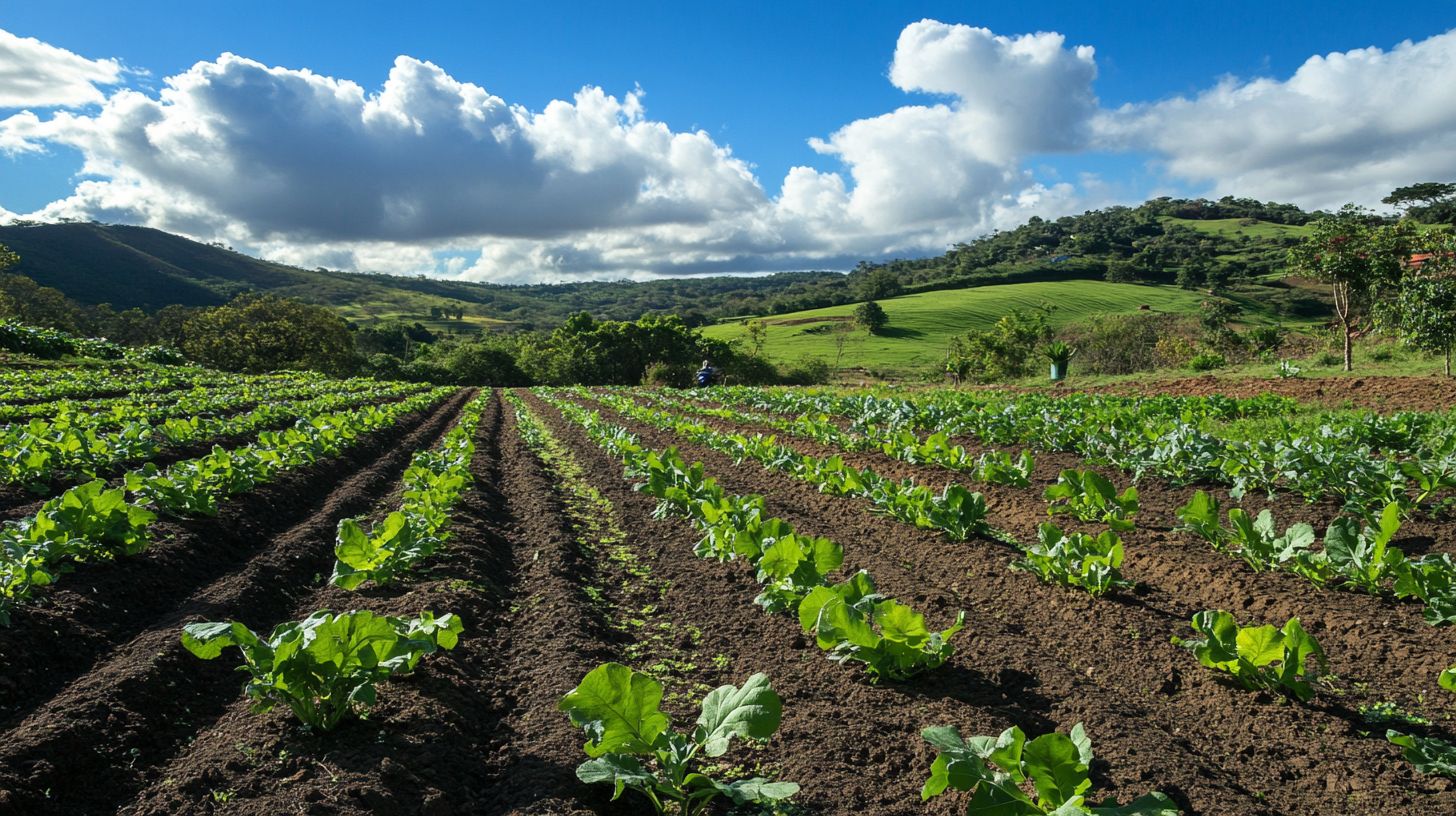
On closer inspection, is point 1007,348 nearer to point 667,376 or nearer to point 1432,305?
point 667,376

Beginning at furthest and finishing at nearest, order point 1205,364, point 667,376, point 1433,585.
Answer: point 667,376
point 1205,364
point 1433,585

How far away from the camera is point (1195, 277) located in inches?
3684

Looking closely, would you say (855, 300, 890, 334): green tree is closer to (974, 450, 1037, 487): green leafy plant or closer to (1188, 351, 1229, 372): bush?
(1188, 351, 1229, 372): bush

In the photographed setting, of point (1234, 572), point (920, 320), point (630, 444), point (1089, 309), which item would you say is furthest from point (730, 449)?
point (1089, 309)

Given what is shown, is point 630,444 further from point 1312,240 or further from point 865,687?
point 1312,240

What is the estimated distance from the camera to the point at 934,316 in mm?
86000

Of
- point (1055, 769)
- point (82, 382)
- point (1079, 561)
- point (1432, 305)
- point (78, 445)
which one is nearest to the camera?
point (1055, 769)

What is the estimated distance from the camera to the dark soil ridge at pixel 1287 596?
12.4ft

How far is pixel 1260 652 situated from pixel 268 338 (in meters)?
66.9

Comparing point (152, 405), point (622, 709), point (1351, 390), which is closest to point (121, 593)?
point (622, 709)

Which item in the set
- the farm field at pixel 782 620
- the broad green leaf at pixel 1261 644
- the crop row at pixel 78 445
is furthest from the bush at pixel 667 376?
the broad green leaf at pixel 1261 644

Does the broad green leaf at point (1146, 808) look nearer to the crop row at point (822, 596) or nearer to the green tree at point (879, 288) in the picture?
the crop row at point (822, 596)

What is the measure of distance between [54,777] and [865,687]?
12.0ft

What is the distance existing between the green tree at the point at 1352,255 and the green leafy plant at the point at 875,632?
79.6ft
